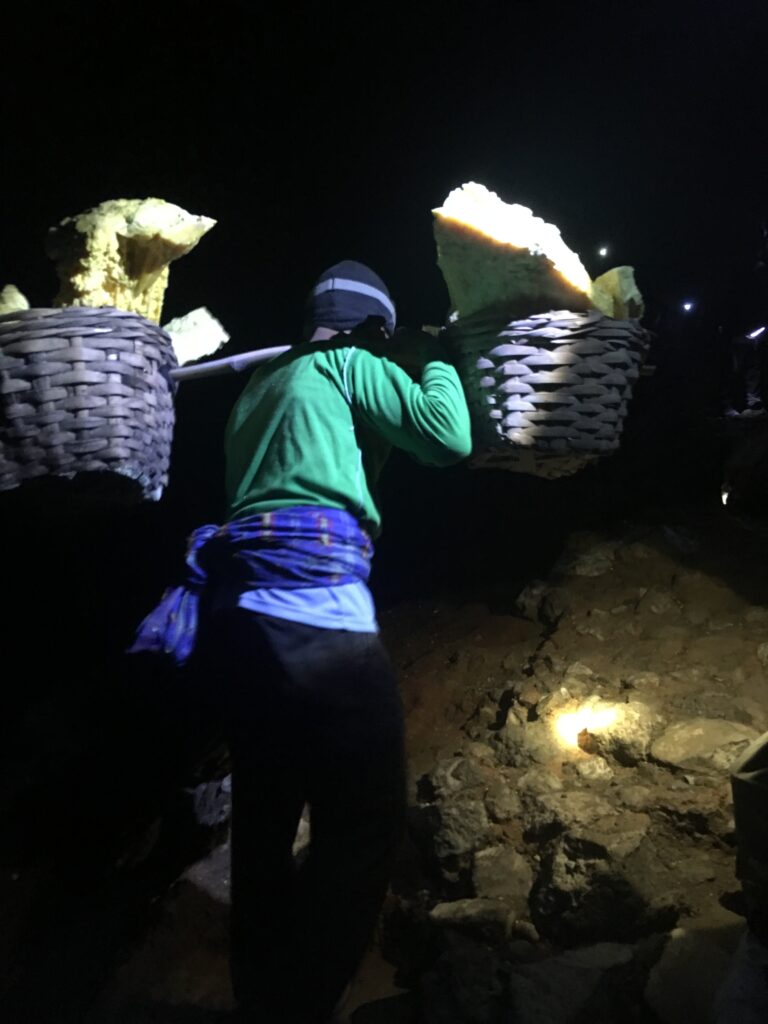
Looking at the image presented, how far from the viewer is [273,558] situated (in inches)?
53.7

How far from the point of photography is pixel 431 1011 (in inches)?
63.4

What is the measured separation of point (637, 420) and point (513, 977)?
16.0 ft

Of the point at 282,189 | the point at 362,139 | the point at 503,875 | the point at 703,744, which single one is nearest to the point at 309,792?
the point at 503,875

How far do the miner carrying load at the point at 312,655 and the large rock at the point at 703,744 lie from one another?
1.37 m

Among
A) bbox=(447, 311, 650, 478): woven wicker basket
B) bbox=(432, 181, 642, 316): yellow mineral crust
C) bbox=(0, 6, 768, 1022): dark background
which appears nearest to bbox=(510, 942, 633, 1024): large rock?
bbox=(0, 6, 768, 1022): dark background

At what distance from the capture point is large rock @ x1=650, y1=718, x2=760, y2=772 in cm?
221

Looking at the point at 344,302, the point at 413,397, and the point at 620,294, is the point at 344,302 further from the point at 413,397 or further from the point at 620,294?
the point at 620,294

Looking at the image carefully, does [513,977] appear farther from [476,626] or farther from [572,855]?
[476,626]

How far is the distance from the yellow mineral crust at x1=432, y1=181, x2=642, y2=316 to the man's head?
0.68ft

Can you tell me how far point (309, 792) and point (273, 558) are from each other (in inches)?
19.5

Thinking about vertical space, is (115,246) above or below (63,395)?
above

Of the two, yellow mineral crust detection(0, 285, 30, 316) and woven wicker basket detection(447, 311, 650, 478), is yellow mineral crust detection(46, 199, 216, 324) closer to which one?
yellow mineral crust detection(0, 285, 30, 316)

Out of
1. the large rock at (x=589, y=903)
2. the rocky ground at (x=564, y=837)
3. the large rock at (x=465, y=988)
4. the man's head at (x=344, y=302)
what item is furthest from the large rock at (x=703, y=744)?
the man's head at (x=344, y=302)

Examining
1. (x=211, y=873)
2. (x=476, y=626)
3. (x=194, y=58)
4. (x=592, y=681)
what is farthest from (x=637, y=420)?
(x=211, y=873)
